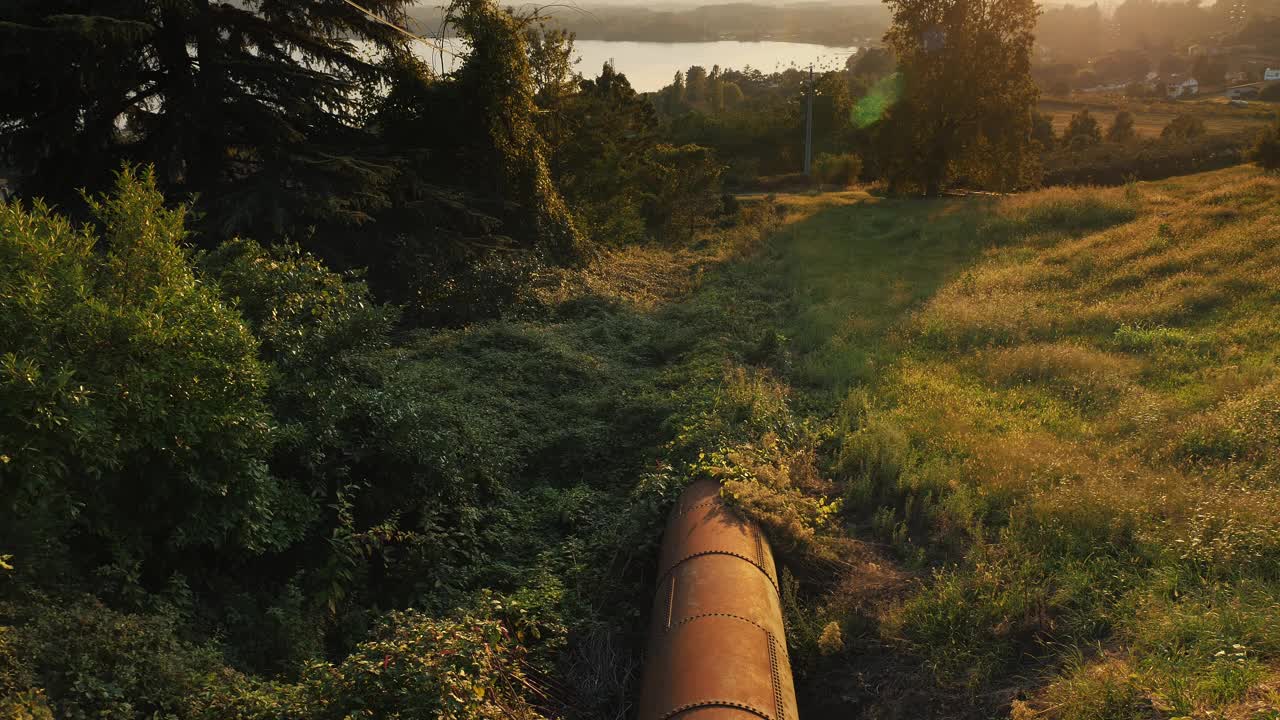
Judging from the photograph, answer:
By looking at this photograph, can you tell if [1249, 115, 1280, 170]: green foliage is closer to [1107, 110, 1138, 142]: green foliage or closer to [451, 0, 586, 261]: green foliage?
[1107, 110, 1138, 142]: green foliage

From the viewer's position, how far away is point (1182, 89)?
11331cm

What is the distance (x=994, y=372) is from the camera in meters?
10.7

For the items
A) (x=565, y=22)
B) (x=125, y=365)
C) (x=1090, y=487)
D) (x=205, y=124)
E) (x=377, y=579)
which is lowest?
(x=377, y=579)

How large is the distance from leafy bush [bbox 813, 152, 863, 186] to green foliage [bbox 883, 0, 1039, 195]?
16.5m

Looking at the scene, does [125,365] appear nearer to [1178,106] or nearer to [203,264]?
[203,264]

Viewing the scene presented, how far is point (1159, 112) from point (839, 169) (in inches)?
2214

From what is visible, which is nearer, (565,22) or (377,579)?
(377,579)

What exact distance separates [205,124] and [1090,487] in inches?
546

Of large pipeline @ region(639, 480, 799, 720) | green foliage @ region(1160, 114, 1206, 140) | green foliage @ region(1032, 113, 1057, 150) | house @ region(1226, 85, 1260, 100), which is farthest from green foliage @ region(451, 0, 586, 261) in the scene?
house @ region(1226, 85, 1260, 100)

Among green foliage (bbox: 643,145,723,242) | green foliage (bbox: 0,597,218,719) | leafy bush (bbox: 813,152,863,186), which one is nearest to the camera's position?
green foliage (bbox: 0,597,218,719)

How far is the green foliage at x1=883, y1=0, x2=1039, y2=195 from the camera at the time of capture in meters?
30.6

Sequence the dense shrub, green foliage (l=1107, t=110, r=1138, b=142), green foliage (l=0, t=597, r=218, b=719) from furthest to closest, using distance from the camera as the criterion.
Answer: green foliage (l=1107, t=110, r=1138, b=142) < the dense shrub < green foliage (l=0, t=597, r=218, b=719)

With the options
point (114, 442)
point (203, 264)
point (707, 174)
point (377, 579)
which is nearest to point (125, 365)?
point (114, 442)

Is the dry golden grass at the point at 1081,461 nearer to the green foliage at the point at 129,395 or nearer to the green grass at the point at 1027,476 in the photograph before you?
the green grass at the point at 1027,476
